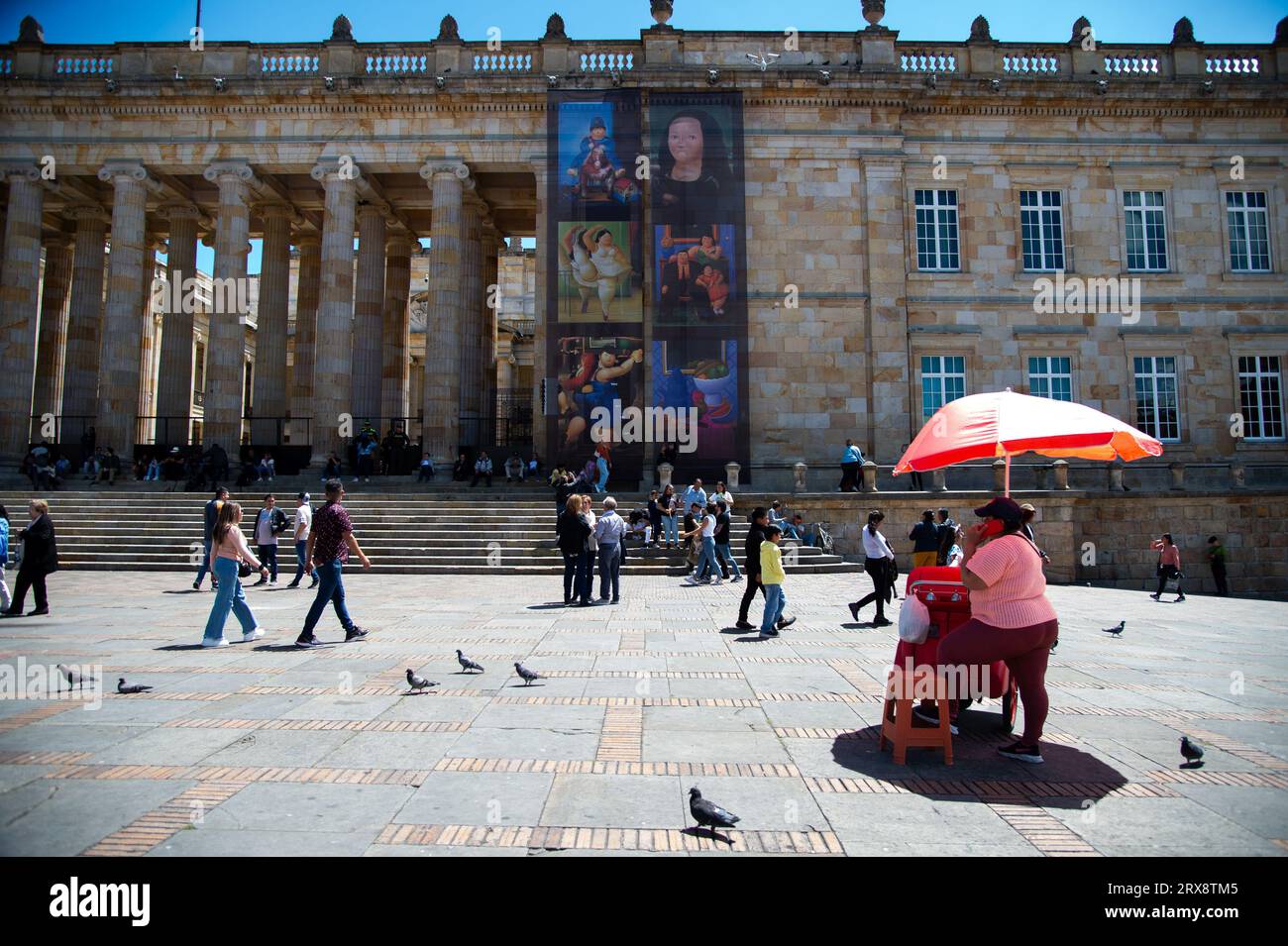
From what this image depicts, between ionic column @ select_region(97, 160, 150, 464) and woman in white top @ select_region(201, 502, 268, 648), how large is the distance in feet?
66.9

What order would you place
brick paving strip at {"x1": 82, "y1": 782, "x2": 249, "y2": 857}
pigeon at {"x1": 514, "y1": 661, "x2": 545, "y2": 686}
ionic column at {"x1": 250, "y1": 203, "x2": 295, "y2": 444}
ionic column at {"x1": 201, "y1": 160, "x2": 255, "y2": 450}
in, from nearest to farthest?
brick paving strip at {"x1": 82, "y1": 782, "x2": 249, "y2": 857}, pigeon at {"x1": 514, "y1": 661, "x2": 545, "y2": 686}, ionic column at {"x1": 201, "y1": 160, "x2": 255, "y2": 450}, ionic column at {"x1": 250, "y1": 203, "x2": 295, "y2": 444}

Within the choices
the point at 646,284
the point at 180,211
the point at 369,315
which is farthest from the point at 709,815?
the point at 180,211

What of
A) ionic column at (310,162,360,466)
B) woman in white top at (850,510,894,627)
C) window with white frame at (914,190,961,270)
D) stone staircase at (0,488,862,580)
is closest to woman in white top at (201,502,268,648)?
woman in white top at (850,510,894,627)

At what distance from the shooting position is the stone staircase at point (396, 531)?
60.7 feet

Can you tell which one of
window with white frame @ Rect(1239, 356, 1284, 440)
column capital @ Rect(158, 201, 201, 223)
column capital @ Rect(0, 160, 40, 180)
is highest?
column capital @ Rect(0, 160, 40, 180)

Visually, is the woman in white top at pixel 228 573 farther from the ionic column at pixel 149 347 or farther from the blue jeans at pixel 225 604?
the ionic column at pixel 149 347

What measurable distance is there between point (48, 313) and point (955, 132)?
1350 inches

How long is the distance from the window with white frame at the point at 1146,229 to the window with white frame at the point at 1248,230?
227cm

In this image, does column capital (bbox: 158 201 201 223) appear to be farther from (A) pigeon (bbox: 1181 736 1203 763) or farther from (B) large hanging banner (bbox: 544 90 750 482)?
(A) pigeon (bbox: 1181 736 1203 763)

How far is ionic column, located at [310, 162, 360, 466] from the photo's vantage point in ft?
85.5

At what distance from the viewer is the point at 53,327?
1230 inches

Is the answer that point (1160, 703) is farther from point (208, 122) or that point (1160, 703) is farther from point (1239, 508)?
point (208, 122)

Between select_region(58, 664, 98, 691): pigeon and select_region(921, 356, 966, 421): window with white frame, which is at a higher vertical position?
select_region(921, 356, 966, 421): window with white frame

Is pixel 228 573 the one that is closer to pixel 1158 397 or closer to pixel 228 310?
pixel 228 310
